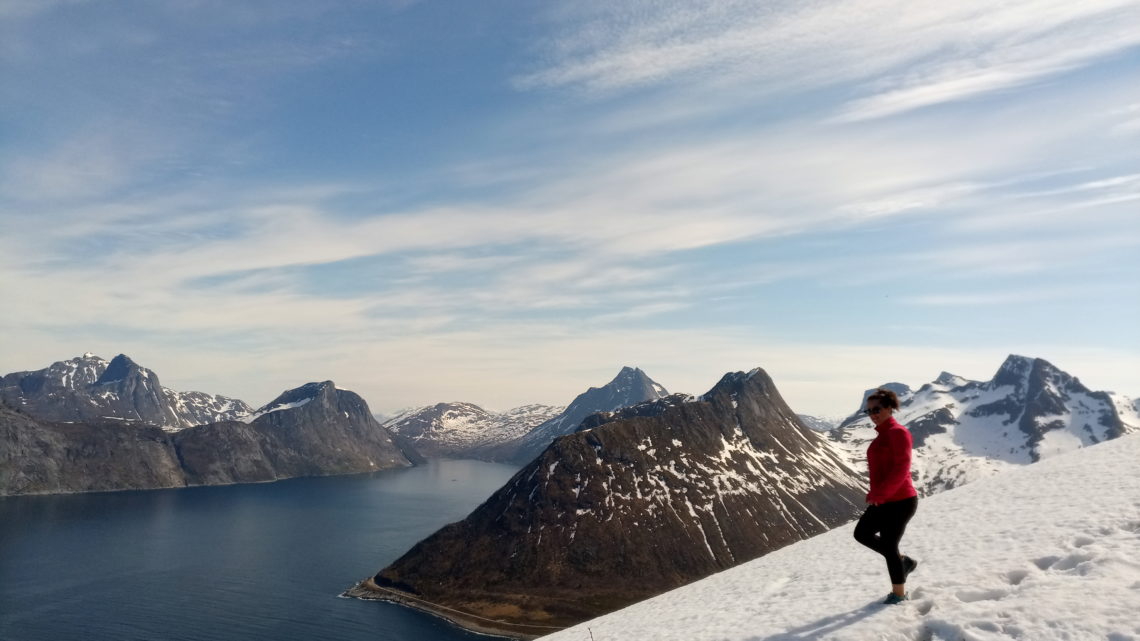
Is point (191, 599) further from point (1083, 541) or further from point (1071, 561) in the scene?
point (1071, 561)

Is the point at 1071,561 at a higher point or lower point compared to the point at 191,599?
higher

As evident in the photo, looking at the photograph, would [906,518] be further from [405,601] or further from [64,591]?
[64,591]

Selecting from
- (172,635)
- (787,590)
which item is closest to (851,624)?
(787,590)

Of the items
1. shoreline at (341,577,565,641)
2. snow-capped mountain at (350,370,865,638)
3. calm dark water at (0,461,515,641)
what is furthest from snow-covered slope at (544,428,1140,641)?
snow-capped mountain at (350,370,865,638)

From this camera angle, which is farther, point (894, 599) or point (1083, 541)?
point (1083, 541)

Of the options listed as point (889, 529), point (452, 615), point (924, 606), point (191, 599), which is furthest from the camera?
point (452, 615)

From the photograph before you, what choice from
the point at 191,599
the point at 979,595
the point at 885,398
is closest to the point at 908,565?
the point at 979,595

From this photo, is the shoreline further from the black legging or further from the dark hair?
the dark hair

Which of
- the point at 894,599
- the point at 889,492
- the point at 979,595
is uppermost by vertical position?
the point at 889,492
